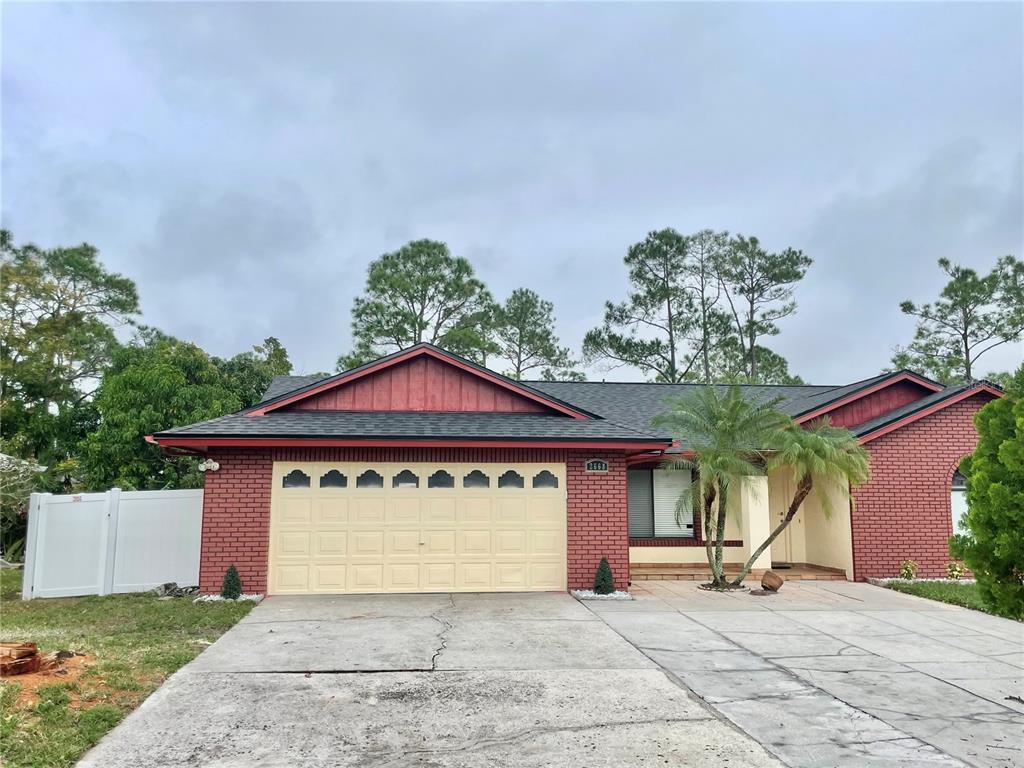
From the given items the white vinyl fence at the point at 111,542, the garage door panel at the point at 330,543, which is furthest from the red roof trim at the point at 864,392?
the white vinyl fence at the point at 111,542

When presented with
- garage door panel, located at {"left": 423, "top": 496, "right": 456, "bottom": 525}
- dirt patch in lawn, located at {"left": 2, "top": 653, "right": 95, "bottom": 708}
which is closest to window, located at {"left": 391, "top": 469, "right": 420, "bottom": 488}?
garage door panel, located at {"left": 423, "top": 496, "right": 456, "bottom": 525}

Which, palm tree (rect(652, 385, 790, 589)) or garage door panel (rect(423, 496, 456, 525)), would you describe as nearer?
garage door panel (rect(423, 496, 456, 525))

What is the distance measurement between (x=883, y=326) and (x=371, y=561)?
34293 mm

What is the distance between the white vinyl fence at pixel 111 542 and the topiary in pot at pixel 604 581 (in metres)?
6.83

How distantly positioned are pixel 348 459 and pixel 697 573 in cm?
726

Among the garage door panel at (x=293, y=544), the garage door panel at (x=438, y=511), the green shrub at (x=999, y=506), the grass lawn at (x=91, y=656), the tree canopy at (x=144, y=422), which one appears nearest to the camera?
the grass lawn at (x=91, y=656)

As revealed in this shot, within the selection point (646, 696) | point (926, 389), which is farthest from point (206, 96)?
point (926, 389)

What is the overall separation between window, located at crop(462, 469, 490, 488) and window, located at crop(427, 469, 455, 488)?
22cm

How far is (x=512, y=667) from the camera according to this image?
21.5ft

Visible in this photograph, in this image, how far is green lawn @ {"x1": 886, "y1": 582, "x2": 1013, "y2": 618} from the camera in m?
10.8

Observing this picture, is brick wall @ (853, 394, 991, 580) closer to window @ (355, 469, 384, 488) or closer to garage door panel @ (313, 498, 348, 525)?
window @ (355, 469, 384, 488)

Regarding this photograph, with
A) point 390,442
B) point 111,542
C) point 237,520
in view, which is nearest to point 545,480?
point 390,442

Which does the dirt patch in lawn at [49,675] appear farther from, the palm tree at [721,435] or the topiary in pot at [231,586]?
the palm tree at [721,435]

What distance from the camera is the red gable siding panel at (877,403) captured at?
1480 cm
